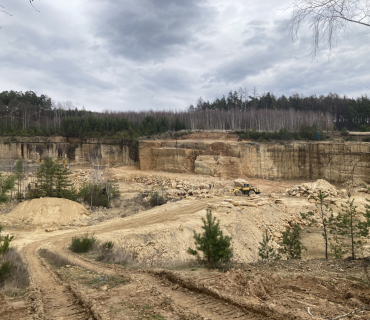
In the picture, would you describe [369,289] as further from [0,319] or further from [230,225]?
[230,225]

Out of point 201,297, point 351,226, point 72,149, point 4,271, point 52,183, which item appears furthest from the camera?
point 72,149

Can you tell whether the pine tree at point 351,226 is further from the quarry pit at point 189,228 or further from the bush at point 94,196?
the bush at point 94,196

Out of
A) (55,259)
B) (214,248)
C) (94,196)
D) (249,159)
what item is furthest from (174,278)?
(249,159)

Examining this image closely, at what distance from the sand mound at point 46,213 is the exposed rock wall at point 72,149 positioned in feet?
91.8

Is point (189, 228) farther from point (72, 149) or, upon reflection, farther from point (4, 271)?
point (72, 149)

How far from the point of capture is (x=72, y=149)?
2190 inches

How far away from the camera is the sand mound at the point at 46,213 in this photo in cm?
2128

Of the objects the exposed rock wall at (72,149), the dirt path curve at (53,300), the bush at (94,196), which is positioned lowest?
the bush at (94,196)

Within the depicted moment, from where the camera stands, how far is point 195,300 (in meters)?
5.57

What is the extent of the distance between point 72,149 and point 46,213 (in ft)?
119

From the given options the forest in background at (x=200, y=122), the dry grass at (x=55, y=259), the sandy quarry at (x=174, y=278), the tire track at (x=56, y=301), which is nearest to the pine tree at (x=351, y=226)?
the sandy quarry at (x=174, y=278)

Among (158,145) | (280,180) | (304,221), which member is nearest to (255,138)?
(280,180)

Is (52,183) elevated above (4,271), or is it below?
above

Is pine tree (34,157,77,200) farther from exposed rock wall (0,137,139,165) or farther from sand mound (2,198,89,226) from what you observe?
exposed rock wall (0,137,139,165)
